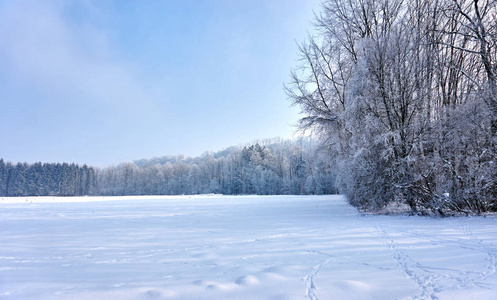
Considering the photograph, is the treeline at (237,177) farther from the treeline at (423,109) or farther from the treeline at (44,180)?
the treeline at (423,109)

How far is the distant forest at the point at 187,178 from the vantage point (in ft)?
191

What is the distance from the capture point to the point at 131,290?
2715 millimetres

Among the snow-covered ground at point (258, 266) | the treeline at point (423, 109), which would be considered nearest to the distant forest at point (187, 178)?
the treeline at point (423, 109)

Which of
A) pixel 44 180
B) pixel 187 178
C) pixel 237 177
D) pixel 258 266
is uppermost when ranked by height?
pixel 44 180

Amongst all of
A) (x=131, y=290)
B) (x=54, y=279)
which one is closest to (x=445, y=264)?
(x=131, y=290)

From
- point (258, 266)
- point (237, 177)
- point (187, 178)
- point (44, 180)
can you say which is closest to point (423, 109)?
point (258, 266)

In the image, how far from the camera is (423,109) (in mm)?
9883

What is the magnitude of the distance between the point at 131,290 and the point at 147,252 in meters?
1.87

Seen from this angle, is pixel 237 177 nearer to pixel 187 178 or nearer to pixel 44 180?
pixel 187 178

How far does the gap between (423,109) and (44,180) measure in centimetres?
9595

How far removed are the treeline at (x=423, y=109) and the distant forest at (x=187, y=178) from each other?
35.9 m

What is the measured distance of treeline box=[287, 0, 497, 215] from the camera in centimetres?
856

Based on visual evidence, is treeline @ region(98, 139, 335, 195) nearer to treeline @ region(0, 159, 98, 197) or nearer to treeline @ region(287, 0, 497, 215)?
treeline @ region(0, 159, 98, 197)

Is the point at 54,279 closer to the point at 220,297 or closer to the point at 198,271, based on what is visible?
the point at 198,271
